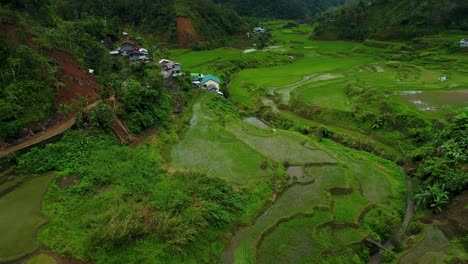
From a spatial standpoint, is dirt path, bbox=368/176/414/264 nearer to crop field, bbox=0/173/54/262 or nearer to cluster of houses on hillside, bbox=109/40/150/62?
crop field, bbox=0/173/54/262

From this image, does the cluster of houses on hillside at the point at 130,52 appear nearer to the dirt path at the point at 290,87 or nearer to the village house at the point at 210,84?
the village house at the point at 210,84

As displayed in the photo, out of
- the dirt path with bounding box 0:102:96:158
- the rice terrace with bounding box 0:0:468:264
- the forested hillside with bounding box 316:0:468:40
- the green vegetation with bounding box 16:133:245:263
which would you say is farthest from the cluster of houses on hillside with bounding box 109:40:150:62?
the forested hillside with bounding box 316:0:468:40

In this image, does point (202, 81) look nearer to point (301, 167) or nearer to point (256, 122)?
point (256, 122)

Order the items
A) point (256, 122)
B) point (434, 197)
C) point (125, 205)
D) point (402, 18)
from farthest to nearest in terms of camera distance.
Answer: point (402, 18) → point (256, 122) → point (434, 197) → point (125, 205)

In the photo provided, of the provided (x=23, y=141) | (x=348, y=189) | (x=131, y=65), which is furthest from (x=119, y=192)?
(x=131, y=65)

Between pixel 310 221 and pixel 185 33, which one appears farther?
pixel 185 33

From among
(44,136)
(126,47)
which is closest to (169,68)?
(126,47)

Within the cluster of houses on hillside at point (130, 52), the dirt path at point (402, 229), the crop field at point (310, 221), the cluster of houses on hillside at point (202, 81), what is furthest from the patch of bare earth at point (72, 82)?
the dirt path at point (402, 229)

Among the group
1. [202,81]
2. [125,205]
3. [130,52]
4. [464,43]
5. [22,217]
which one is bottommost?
[22,217]
